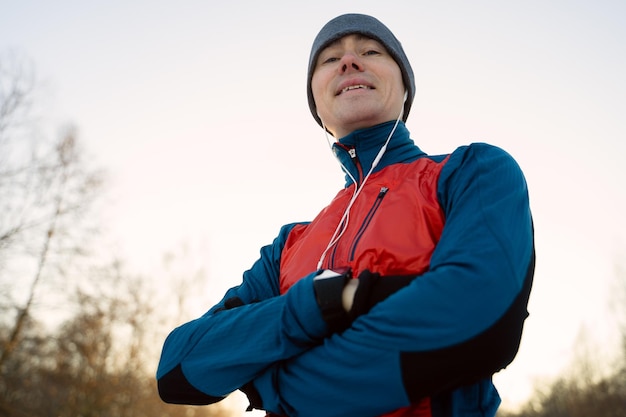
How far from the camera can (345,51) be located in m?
2.22

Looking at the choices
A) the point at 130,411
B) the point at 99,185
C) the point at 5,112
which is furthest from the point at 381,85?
the point at 130,411

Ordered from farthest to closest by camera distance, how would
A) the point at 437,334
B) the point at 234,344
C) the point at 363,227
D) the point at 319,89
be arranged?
the point at 319,89, the point at 363,227, the point at 234,344, the point at 437,334

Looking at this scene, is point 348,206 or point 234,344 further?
point 348,206

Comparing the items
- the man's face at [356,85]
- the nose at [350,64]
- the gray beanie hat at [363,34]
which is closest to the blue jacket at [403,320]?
the man's face at [356,85]

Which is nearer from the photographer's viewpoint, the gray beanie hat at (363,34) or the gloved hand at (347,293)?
the gloved hand at (347,293)

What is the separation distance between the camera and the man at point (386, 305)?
4.14 ft

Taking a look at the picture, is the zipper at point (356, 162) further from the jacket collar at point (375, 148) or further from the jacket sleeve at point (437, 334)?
the jacket sleeve at point (437, 334)

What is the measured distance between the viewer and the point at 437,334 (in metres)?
1.24

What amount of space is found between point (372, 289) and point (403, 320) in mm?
177

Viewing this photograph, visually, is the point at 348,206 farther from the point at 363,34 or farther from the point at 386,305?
the point at 363,34

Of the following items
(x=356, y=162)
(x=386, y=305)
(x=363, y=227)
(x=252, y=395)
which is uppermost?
(x=356, y=162)

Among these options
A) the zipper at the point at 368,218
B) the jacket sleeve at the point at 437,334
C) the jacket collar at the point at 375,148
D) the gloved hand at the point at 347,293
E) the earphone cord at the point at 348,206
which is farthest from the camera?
the jacket collar at the point at 375,148

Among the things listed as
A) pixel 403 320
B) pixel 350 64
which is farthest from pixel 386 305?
pixel 350 64

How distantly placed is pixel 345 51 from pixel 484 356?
4.76ft
